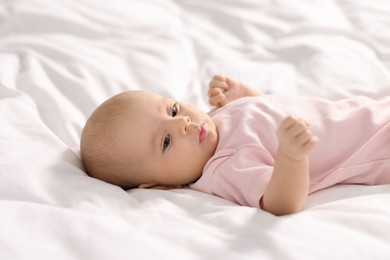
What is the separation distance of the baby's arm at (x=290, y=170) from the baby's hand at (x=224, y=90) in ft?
1.40

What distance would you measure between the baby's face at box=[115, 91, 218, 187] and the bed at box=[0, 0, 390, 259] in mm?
60

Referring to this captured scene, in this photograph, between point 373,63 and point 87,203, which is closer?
point 87,203

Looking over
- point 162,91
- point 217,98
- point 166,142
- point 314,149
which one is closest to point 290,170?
point 314,149

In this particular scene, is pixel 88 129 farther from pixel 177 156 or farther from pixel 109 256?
pixel 109 256

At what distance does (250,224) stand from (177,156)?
31cm

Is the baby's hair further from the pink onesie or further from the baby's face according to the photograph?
the pink onesie

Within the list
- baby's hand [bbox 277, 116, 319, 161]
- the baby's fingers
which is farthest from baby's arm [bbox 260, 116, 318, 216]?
the baby's fingers

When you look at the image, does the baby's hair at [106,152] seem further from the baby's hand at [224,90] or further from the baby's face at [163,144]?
the baby's hand at [224,90]

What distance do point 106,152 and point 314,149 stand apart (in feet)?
1.29

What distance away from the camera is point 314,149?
120 centimetres

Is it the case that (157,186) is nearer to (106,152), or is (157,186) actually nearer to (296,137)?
(106,152)

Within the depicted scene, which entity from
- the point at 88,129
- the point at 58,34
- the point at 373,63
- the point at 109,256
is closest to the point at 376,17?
the point at 373,63

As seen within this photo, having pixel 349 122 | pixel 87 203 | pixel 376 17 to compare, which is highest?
pixel 376 17

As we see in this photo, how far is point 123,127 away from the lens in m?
1.20
